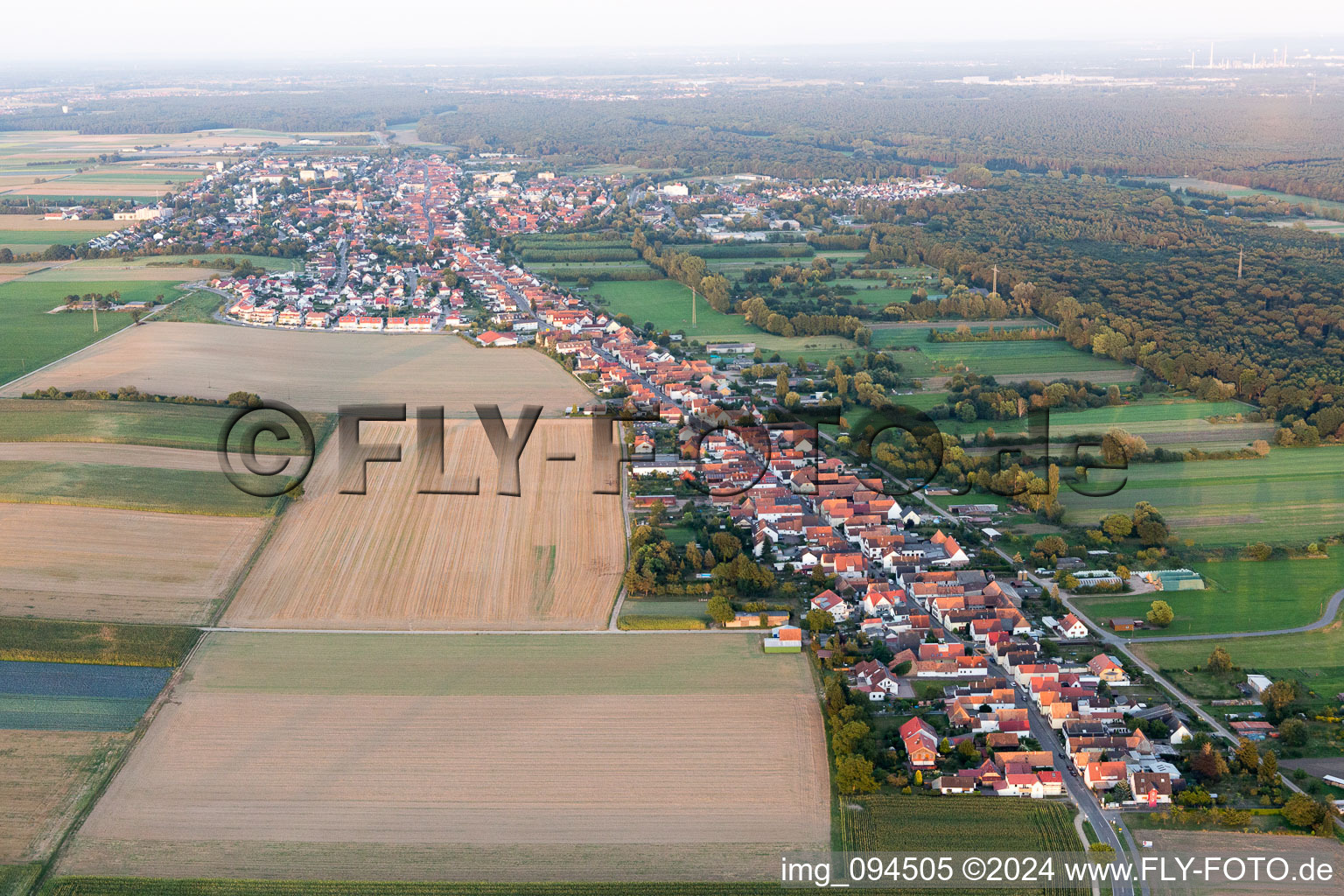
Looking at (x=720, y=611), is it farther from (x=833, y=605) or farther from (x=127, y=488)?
(x=127, y=488)

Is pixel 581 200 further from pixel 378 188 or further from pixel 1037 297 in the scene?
pixel 1037 297

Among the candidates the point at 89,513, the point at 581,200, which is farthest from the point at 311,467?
the point at 581,200

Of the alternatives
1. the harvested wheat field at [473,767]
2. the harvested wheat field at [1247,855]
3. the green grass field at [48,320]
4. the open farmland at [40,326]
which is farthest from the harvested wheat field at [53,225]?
the harvested wheat field at [1247,855]

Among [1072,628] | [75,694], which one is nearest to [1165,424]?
[1072,628]

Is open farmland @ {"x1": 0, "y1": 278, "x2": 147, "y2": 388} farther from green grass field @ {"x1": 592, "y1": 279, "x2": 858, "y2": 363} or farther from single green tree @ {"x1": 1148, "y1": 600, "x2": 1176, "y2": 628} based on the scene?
single green tree @ {"x1": 1148, "y1": 600, "x2": 1176, "y2": 628}

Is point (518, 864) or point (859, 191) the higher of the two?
point (859, 191)

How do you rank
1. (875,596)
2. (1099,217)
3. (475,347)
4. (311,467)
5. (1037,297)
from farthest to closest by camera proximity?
(1099,217) → (1037,297) → (475,347) → (311,467) → (875,596)

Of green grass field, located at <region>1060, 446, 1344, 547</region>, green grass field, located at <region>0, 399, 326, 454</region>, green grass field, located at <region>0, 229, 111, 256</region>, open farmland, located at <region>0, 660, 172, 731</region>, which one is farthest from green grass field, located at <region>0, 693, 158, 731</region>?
green grass field, located at <region>0, 229, 111, 256</region>
